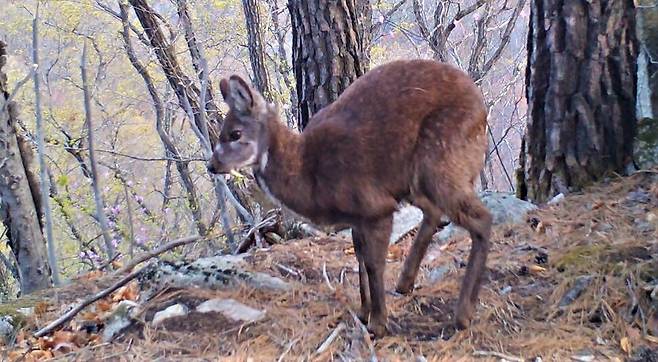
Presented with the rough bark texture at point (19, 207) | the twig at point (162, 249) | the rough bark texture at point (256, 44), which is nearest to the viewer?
the twig at point (162, 249)

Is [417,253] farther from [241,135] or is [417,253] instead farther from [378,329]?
[241,135]

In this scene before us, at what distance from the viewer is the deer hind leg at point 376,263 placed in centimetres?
426

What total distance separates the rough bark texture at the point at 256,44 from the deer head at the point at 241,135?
17.9ft

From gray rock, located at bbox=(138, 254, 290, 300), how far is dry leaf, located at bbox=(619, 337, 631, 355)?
196cm

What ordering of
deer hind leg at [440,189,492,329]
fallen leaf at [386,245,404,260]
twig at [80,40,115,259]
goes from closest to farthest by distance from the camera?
deer hind leg at [440,189,492,329], twig at [80,40,115,259], fallen leaf at [386,245,404,260]

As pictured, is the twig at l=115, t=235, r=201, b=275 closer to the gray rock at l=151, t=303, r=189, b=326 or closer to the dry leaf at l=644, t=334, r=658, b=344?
the gray rock at l=151, t=303, r=189, b=326

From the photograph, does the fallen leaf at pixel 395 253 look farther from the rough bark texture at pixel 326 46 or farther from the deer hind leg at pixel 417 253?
the rough bark texture at pixel 326 46

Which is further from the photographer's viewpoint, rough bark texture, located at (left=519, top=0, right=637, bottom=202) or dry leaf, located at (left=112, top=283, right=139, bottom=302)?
rough bark texture, located at (left=519, top=0, right=637, bottom=202)

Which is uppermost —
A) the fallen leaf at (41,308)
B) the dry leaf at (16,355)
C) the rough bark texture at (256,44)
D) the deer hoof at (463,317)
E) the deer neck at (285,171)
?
the rough bark texture at (256,44)

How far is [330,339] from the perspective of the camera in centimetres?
423

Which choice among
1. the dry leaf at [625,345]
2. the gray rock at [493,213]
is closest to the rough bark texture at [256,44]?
the gray rock at [493,213]

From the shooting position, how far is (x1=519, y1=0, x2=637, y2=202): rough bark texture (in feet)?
19.0

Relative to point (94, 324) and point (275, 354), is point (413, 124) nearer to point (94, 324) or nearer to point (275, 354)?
point (275, 354)

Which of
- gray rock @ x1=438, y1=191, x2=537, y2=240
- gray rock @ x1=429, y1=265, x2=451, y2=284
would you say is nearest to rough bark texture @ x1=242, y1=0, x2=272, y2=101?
gray rock @ x1=438, y1=191, x2=537, y2=240
